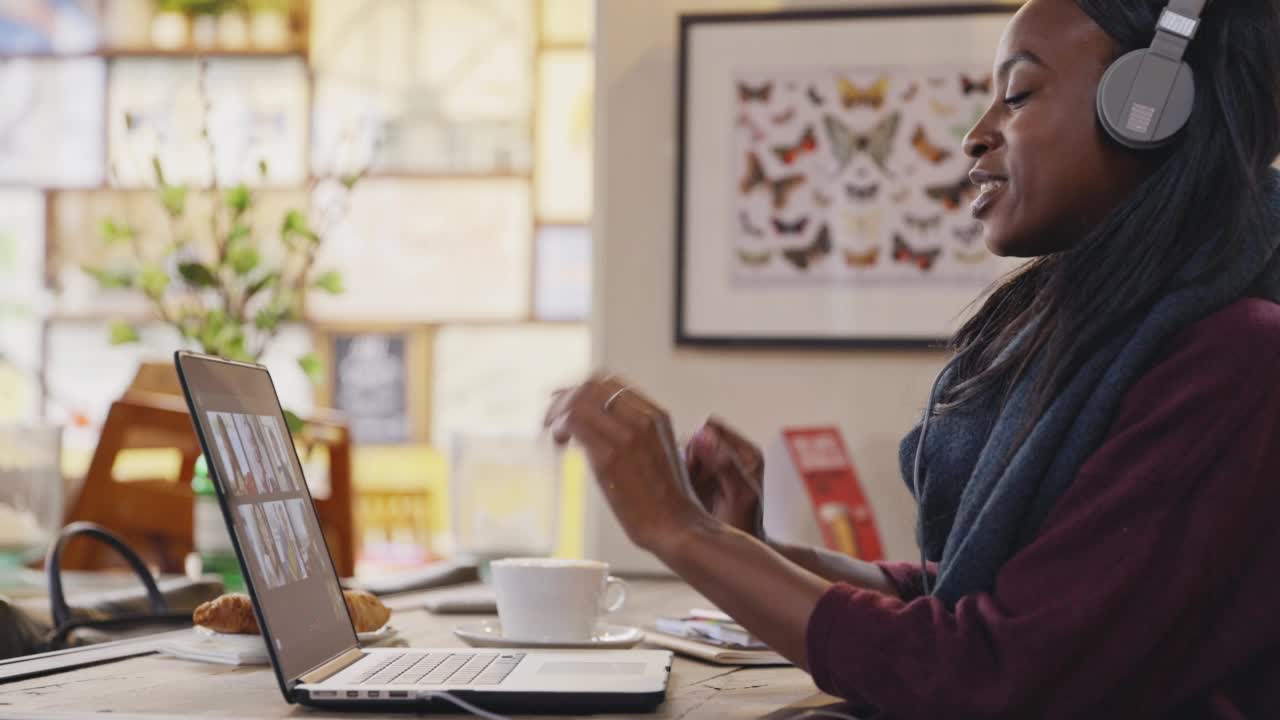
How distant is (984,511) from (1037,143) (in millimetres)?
260

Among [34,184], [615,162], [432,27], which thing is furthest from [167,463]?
[615,162]

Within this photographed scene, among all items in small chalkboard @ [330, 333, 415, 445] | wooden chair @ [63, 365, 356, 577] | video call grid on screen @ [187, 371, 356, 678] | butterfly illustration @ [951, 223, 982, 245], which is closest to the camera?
video call grid on screen @ [187, 371, 356, 678]

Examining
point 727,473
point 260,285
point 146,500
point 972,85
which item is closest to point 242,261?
point 260,285

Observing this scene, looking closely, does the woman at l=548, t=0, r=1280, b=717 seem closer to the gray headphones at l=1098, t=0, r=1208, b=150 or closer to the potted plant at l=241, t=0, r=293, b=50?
the gray headphones at l=1098, t=0, r=1208, b=150

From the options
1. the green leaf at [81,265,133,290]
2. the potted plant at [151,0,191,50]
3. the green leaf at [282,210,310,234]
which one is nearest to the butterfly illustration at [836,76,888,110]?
the green leaf at [282,210,310,234]

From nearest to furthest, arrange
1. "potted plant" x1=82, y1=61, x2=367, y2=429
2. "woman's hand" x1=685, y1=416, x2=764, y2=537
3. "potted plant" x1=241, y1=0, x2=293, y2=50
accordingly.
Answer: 1. "woman's hand" x1=685, y1=416, x2=764, y2=537
2. "potted plant" x1=82, y1=61, x2=367, y2=429
3. "potted plant" x1=241, y1=0, x2=293, y2=50

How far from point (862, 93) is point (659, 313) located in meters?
0.50

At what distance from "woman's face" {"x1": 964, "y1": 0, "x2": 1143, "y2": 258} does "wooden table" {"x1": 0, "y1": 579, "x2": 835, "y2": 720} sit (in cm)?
36

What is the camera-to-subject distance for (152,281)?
1979mm

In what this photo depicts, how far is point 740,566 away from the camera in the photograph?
0.84 metres

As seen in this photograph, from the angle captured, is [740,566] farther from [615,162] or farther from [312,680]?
[615,162]

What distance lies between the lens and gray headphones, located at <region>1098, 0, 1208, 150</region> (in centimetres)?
85

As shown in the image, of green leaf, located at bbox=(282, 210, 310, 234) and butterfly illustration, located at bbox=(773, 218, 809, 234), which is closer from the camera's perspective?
green leaf, located at bbox=(282, 210, 310, 234)

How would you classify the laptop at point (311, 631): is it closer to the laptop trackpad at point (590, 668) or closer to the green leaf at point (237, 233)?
the laptop trackpad at point (590, 668)
